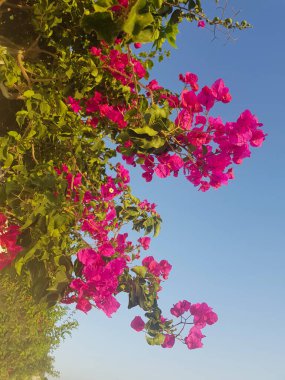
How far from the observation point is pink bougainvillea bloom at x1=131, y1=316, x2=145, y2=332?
15.4ft

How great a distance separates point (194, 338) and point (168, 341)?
358mm

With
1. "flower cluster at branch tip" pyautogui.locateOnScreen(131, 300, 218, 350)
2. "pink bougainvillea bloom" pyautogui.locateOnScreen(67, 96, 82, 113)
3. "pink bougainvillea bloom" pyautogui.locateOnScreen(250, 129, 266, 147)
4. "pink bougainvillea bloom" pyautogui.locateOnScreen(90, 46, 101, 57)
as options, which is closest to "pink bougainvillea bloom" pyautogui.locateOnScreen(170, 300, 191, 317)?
"flower cluster at branch tip" pyautogui.locateOnScreen(131, 300, 218, 350)

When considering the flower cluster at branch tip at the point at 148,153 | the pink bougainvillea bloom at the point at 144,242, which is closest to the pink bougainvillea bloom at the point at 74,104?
the flower cluster at branch tip at the point at 148,153

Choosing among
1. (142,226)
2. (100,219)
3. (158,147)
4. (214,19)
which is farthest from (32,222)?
(214,19)

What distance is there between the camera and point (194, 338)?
4.46m

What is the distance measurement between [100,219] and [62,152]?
0.96 m

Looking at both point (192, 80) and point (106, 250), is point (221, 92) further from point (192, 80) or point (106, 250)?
point (106, 250)

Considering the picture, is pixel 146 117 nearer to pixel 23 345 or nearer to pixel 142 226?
pixel 142 226

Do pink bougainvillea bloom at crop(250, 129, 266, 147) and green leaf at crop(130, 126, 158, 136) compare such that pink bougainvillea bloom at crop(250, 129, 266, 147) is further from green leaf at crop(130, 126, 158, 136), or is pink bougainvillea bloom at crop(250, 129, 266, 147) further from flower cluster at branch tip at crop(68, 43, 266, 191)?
green leaf at crop(130, 126, 158, 136)

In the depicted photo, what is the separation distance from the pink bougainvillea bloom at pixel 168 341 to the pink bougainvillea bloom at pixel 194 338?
0.66 ft

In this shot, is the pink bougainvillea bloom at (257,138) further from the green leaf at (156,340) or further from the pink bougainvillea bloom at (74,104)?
the green leaf at (156,340)

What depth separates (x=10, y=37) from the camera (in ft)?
13.7

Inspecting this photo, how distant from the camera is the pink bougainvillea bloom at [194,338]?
4.37 metres

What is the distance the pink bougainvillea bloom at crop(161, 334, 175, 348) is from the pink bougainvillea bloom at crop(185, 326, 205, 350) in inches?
8.0
